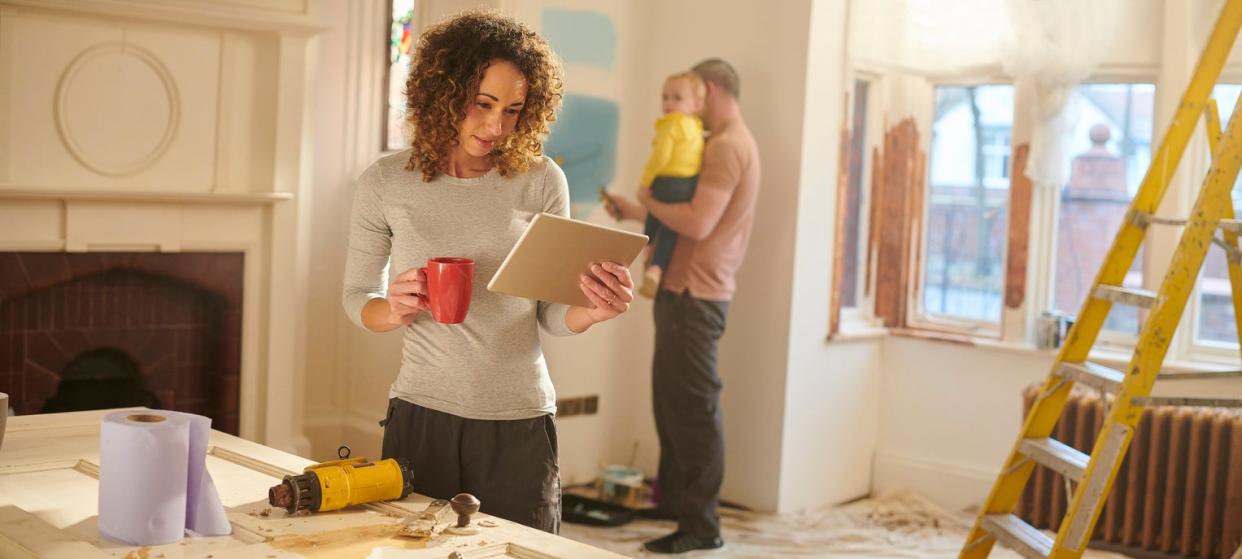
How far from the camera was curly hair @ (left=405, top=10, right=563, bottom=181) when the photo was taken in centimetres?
210

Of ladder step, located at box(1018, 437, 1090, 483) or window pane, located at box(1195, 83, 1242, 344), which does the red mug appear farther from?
window pane, located at box(1195, 83, 1242, 344)

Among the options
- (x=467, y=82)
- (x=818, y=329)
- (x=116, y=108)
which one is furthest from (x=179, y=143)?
(x=467, y=82)

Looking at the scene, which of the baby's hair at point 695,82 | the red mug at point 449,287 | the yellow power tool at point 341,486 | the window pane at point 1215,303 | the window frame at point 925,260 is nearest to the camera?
the yellow power tool at point 341,486

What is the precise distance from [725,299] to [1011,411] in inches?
56.1

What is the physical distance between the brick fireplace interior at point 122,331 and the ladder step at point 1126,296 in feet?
10.6

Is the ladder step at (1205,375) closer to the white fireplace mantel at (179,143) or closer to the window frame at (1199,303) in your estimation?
the window frame at (1199,303)

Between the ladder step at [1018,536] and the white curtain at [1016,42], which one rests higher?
the white curtain at [1016,42]

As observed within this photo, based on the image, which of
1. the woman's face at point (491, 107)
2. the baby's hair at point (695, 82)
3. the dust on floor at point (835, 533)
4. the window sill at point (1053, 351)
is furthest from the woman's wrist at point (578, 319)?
the window sill at point (1053, 351)

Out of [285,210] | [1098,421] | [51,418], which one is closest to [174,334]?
[285,210]

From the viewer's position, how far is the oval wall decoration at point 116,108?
178 inches

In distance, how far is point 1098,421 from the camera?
4734 millimetres

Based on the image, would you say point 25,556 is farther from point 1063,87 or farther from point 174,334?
point 1063,87

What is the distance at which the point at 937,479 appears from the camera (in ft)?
17.5

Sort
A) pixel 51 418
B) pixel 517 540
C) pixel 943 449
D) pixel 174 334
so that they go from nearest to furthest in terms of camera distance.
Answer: pixel 517 540, pixel 51 418, pixel 174 334, pixel 943 449
